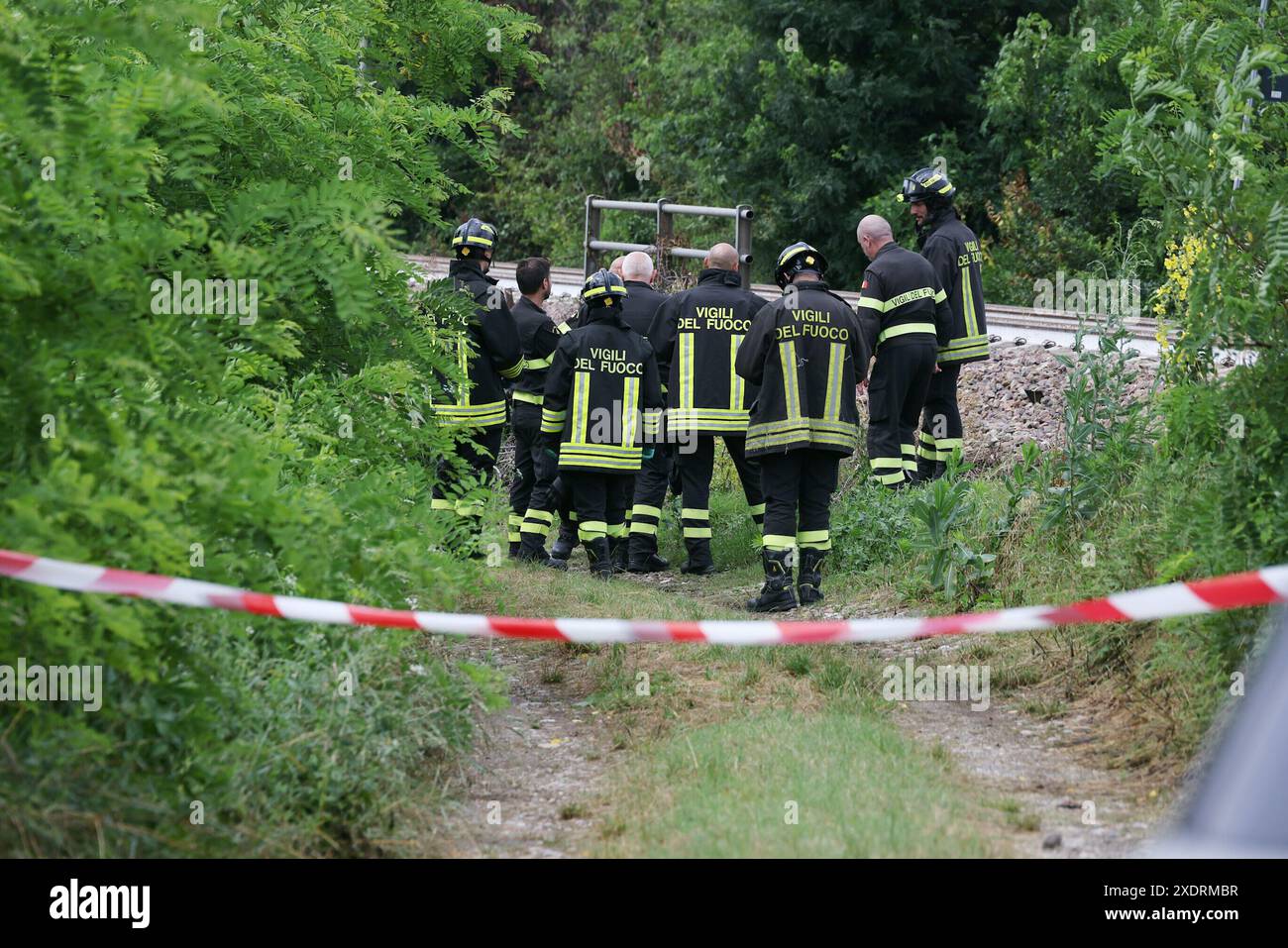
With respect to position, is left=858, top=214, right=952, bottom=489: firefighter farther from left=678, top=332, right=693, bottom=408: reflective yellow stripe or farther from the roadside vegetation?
left=678, top=332, right=693, bottom=408: reflective yellow stripe

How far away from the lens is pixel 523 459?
39.2 ft

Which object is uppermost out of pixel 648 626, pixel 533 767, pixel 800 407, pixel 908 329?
pixel 908 329

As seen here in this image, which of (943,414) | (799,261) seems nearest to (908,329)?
(943,414)

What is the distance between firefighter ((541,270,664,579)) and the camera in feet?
35.0

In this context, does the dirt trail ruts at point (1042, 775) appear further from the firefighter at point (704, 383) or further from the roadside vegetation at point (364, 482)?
the firefighter at point (704, 383)

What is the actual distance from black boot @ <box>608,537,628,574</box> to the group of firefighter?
0.11ft

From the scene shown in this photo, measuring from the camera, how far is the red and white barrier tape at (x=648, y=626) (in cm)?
389

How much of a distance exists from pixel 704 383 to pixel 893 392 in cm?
129

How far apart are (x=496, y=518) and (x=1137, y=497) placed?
4723 mm

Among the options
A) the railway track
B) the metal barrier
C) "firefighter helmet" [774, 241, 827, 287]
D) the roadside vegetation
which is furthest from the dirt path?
the metal barrier

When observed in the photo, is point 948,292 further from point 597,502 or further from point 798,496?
point 597,502

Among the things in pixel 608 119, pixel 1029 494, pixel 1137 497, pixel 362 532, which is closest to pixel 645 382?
pixel 1029 494

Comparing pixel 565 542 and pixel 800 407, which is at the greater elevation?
pixel 800 407
